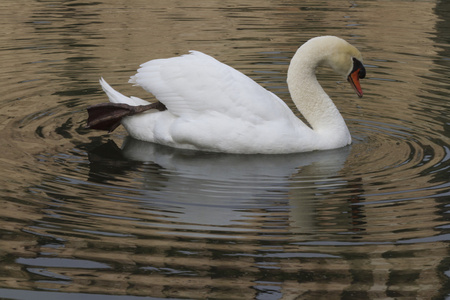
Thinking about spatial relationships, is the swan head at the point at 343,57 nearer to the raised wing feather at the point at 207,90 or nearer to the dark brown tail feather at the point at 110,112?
the raised wing feather at the point at 207,90

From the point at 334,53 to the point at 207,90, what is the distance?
4.30 feet

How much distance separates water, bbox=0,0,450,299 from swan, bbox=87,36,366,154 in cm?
17

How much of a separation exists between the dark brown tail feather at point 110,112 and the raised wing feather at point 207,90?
210 millimetres

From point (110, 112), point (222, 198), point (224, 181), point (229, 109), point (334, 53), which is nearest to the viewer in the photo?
point (222, 198)

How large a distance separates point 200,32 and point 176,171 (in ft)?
22.8

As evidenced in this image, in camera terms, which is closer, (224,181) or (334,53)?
(224,181)

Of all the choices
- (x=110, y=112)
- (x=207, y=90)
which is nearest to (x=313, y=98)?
(x=207, y=90)

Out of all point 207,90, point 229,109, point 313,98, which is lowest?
point 313,98

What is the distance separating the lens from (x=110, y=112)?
9.12 m

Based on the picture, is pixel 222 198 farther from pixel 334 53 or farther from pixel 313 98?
pixel 334 53

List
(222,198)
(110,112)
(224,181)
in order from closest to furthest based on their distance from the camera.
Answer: (222,198)
(224,181)
(110,112)

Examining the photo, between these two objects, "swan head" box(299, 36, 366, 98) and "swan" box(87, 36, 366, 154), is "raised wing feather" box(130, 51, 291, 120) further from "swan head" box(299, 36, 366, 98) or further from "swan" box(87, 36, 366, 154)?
"swan head" box(299, 36, 366, 98)

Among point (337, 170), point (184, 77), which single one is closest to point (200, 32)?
point (184, 77)

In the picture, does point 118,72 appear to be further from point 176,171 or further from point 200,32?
point 176,171
